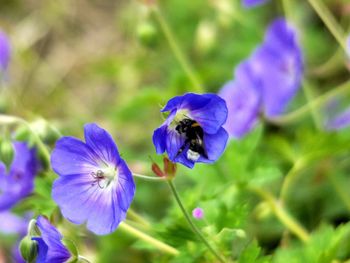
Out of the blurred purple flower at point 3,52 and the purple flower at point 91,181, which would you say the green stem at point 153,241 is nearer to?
the purple flower at point 91,181

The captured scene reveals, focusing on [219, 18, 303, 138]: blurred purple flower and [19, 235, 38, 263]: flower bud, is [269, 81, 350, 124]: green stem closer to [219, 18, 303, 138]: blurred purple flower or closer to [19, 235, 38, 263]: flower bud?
[219, 18, 303, 138]: blurred purple flower

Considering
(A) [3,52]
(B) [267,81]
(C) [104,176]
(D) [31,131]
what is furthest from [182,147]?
(A) [3,52]

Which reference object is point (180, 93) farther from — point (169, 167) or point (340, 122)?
point (169, 167)

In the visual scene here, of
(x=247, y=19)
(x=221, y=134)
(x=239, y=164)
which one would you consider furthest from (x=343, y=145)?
(x=247, y=19)

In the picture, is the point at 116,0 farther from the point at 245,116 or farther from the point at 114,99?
the point at 245,116

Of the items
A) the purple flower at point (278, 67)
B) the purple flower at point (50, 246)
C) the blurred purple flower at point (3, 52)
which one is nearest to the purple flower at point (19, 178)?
the purple flower at point (50, 246)
